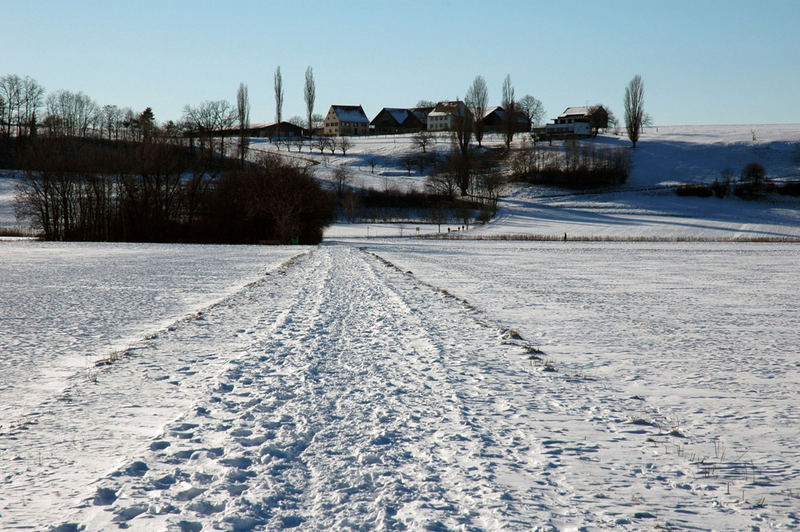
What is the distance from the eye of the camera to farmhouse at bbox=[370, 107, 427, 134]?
166750 millimetres

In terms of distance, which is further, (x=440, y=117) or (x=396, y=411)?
(x=440, y=117)

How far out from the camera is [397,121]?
167625 mm

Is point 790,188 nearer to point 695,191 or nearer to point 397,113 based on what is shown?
point 695,191

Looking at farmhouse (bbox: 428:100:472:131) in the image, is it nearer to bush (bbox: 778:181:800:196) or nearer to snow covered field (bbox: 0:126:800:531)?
bush (bbox: 778:181:800:196)

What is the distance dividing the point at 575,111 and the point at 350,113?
222ft

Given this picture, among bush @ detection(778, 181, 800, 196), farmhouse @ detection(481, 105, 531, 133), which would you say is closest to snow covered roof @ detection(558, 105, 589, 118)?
farmhouse @ detection(481, 105, 531, 133)

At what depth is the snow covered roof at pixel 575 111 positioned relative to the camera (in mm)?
138625

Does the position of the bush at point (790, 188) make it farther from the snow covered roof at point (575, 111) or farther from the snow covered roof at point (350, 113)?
the snow covered roof at point (350, 113)

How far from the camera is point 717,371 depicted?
8688 millimetres

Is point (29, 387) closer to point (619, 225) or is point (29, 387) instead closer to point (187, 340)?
point (187, 340)

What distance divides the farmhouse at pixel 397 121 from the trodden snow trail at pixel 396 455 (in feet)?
533

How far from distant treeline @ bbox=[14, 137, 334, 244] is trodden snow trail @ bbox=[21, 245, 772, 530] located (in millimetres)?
49565

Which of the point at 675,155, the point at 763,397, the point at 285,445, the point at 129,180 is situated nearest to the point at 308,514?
the point at 285,445

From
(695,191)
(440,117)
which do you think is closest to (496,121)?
(440,117)
